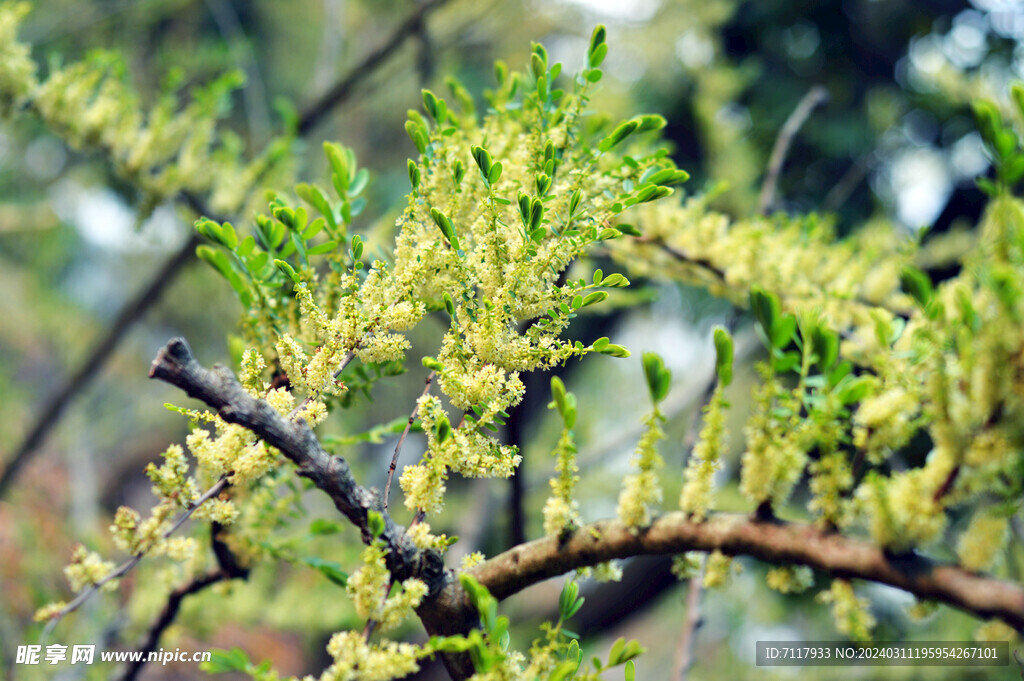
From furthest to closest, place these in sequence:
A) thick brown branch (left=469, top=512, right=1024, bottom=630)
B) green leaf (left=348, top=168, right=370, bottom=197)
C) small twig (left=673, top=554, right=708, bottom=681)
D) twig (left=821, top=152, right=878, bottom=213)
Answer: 1. twig (left=821, top=152, right=878, bottom=213)
2. small twig (left=673, top=554, right=708, bottom=681)
3. green leaf (left=348, top=168, right=370, bottom=197)
4. thick brown branch (left=469, top=512, right=1024, bottom=630)

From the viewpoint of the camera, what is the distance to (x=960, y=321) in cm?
41

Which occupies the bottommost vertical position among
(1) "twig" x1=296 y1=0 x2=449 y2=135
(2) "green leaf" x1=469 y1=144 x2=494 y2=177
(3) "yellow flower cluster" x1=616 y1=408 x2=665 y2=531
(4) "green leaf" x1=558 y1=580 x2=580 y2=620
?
(4) "green leaf" x1=558 y1=580 x2=580 y2=620

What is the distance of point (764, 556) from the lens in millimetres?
470

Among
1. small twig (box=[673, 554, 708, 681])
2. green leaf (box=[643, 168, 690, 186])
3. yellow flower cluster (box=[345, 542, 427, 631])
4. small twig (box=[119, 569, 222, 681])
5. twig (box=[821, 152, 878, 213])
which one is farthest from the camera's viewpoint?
twig (box=[821, 152, 878, 213])

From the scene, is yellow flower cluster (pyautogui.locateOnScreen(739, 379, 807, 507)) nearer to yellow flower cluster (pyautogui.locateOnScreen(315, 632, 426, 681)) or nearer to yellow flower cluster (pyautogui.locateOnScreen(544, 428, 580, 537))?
yellow flower cluster (pyautogui.locateOnScreen(544, 428, 580, 537))

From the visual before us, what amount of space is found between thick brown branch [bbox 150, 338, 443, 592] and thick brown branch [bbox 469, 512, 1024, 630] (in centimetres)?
8

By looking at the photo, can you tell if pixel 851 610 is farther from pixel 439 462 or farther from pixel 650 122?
pixel 650 122

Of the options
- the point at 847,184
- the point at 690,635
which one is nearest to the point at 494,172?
the point at 690,635

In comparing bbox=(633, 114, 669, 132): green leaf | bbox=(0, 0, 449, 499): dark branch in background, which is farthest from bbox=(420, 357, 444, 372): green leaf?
bbox=(0, 0, 449, 499): dark branch in background

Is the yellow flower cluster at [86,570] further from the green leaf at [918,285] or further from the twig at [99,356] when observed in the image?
the twig at [99,356]

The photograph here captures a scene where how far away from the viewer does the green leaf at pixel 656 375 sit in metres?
0.45

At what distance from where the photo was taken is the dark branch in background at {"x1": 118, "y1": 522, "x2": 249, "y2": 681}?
808 millimetres

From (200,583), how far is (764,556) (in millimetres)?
798

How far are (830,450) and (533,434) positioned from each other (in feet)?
7.68
